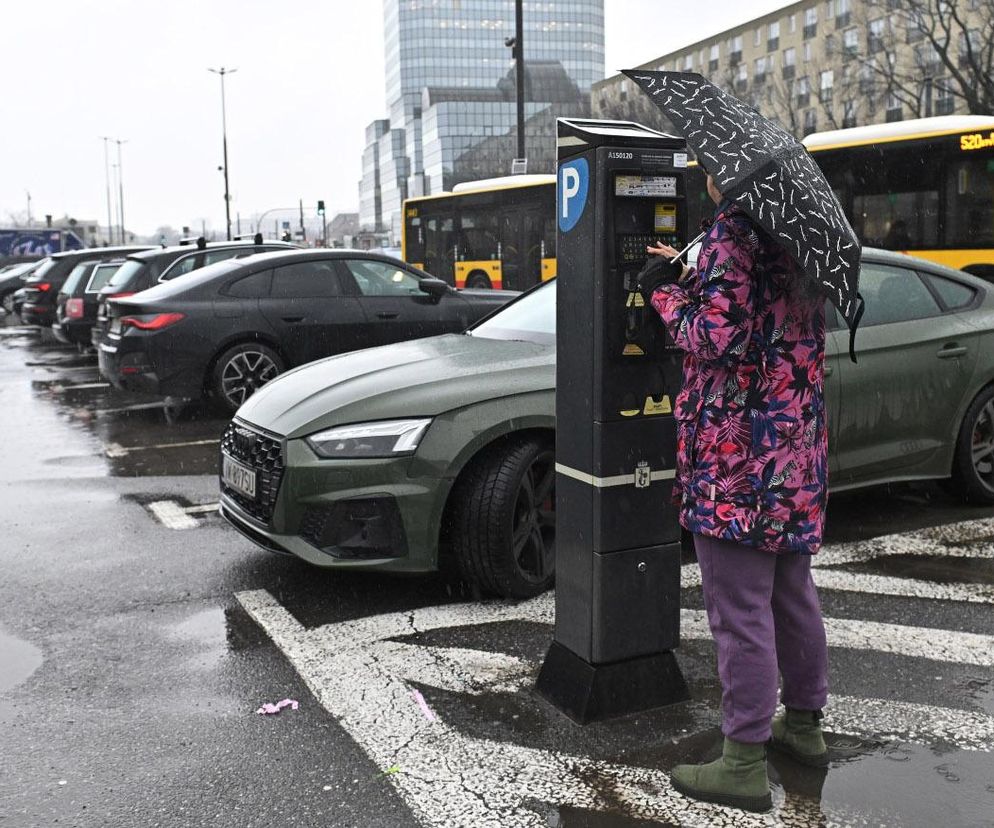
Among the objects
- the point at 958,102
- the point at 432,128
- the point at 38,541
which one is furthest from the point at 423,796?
the point at 432,128

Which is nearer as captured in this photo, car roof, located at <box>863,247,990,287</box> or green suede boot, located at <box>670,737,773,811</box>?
green suede boot, located at <box>670,737,773,811</box>

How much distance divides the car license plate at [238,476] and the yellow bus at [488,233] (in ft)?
47.3

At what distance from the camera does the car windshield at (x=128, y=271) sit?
506 inches

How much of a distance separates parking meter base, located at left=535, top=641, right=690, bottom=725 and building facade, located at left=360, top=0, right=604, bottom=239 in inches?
4365

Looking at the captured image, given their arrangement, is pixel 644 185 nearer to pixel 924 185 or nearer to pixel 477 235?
pixel 924 185

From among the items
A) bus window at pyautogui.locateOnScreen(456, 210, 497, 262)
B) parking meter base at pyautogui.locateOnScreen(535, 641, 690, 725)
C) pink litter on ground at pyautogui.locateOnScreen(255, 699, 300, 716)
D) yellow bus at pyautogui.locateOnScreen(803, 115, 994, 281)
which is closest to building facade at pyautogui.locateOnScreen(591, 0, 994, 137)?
bus window at pyautogui.locateOnScreen(456, 210, 497, 262)

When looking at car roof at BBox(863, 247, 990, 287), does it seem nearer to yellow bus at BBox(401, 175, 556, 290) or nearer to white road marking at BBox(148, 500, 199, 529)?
white road marking at BBox(148, 500, 199, 529)

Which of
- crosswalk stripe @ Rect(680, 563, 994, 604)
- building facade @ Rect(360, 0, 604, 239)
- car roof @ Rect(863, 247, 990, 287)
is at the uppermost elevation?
building facade @ Rect(360, 0, 604, 239)

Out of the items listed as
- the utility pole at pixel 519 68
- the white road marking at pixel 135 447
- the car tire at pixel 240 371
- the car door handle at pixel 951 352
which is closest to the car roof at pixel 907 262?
the car door handle at pixel 951 352

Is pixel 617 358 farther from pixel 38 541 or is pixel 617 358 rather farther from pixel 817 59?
pixel 817 59

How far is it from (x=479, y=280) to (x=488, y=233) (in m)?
1.02

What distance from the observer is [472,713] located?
3492 mm

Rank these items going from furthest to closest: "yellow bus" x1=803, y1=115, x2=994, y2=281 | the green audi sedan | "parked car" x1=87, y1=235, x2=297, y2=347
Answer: "yellow bus" x1=803, y1=115, x2=994, y2=281
"parked car" x1=87, y1=235, x2=297, y2=347
the green audi sedan

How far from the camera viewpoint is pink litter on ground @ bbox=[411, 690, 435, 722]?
347 cm
